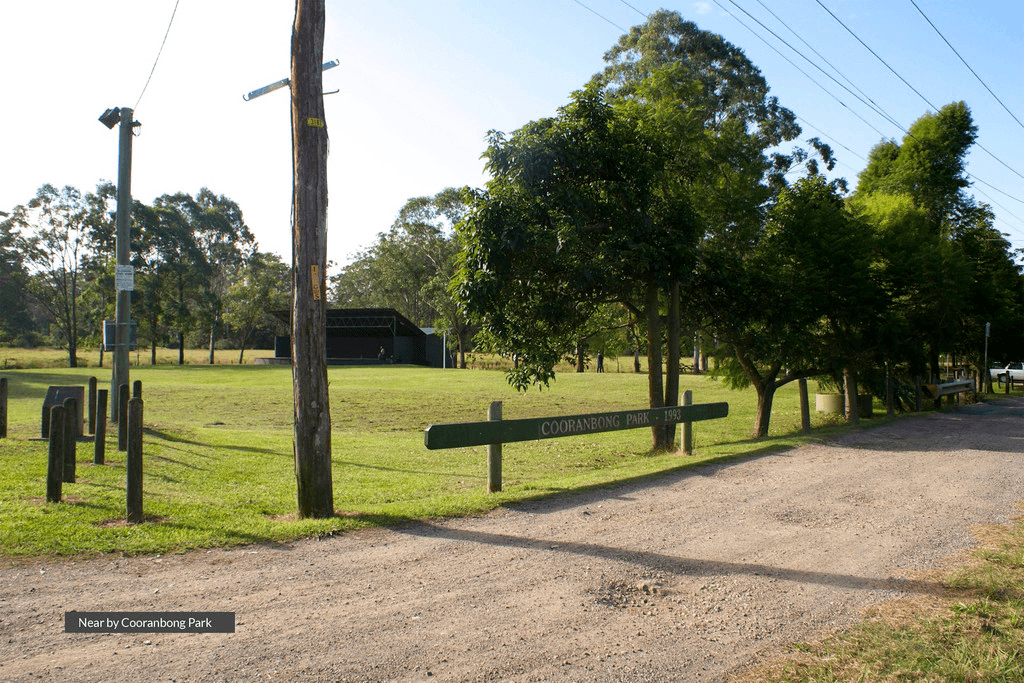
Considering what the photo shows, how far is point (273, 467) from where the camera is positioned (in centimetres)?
1116

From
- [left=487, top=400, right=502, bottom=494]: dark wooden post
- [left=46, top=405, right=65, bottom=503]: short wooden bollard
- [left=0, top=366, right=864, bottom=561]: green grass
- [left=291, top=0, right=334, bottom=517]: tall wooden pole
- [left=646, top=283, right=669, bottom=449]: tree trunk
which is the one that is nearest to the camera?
[left=0, top=366, right=864, bottom=561]: green grass

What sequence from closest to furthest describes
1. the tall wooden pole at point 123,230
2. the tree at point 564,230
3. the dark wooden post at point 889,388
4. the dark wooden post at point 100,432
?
the dark wooden post at point 100,432
the tree at point 564,230
the tall wooden pole at point 123,230
the dark wooden post at point 889,388

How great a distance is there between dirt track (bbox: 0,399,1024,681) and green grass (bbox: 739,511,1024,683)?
0.62 feet

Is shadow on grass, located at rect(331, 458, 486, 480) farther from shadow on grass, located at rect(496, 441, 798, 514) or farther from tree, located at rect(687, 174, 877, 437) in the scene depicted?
tree, located at rect(687, 174, 877, 437)

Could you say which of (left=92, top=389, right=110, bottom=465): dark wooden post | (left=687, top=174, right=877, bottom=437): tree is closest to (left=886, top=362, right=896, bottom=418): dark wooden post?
(left=687, top=174, right=877, bottom=437): tree

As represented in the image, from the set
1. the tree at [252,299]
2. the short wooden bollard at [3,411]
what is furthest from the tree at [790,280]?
the tree at [252,299]

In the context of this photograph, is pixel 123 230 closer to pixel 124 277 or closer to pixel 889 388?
pixel 124 277

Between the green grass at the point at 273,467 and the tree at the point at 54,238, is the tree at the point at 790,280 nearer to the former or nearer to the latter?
the green grass at the point at 273,467

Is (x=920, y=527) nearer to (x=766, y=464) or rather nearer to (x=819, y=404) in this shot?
(x=766, y=464)

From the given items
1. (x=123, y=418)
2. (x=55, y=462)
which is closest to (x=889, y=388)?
(x=123, y=418)

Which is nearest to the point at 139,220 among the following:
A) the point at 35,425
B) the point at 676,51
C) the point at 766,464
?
the point at 676,51

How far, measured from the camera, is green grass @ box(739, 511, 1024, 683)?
3594 mm

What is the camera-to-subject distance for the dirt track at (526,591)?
3.70 metres

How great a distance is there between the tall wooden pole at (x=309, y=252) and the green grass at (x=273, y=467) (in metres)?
0.53
